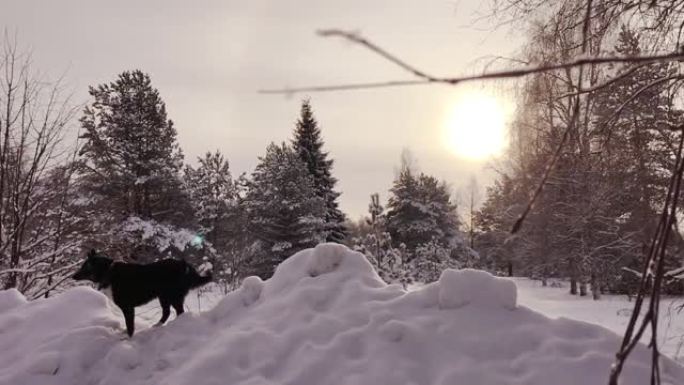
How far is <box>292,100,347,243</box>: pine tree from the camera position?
2956 cm

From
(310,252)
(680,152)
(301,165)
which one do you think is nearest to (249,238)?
(301,165)

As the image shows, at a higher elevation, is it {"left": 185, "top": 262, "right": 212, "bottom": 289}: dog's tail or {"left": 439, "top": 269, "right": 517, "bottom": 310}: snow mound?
{"left": 439, "top": 269, "right": 517, "bottom": 310}: snow mound

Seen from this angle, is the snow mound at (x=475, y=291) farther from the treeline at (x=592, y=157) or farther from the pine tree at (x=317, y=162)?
the pine tree at (x=317, y=162)

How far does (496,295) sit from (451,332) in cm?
57

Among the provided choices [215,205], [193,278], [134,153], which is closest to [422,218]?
[215,205]

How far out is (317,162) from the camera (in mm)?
30547

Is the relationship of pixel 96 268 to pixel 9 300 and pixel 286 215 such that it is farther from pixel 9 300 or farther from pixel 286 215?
pixel 286 215

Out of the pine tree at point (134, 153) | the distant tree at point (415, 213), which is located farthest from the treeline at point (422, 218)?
the pine tree at point (134, 153)

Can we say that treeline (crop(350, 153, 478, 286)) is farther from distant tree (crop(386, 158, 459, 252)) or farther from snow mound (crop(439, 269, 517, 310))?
snow mound (crop(439, 269, 517, 310))

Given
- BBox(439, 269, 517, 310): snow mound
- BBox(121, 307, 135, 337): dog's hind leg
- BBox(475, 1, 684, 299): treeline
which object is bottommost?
BBox(121, 307, 135, 337): dog's hind leg

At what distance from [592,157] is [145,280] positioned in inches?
271

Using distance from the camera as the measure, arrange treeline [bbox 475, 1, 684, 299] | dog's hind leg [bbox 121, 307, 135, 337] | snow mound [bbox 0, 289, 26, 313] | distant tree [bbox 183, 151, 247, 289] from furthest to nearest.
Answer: distant tree [bbox 183, 151, 247, 289] → snow mound [bbox 0, 289, 26, 313] → dog's hind leg [bbox 121, 307, 135, 337] → treeline [bbox 475, 1, 684, 299]

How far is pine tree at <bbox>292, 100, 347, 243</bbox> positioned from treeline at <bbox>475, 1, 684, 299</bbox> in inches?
381

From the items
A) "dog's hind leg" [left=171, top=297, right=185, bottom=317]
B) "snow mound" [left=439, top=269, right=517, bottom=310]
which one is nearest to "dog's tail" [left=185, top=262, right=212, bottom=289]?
"dog's hind leg" [left=171, top=297, right=185, bottom=317]
